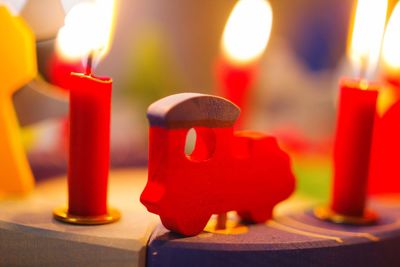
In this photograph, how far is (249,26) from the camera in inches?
51.2

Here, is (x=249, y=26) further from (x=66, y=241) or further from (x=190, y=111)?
(x=66, y=241)

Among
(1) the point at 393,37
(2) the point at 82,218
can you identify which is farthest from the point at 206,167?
(1) the point at 393,37

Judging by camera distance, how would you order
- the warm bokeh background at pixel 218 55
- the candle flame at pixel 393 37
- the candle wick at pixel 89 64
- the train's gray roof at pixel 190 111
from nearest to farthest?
1. the train's gray roof at pixel 190 111
2. the candle wick at pixel 89 64
3. the candle flame at pixel 393 37
4. the warm bokeh background at pixel 218 55

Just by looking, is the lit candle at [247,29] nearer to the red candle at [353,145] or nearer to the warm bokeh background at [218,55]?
the red candle at [353,145]

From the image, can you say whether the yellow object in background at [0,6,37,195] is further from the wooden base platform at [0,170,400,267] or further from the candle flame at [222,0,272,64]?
the candle flame at [222,0,272,64]

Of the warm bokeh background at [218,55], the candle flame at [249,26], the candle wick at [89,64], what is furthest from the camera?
the warm bokeh background at [218,55]

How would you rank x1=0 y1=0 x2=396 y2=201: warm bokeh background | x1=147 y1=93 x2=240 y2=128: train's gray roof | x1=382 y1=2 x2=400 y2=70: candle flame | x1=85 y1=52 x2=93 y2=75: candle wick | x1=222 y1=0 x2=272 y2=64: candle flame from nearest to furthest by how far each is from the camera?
x1=147 y1=93 x2=240 y2=128: train's gray roof, x1=85 y1=52 x2=93 y2=75: candle wick, x1=382 y1=2 x2=400 y2=70: candle flame, x1=222 y1=0 x2=272 y2=64: candle flame, x1=0 y1=0 x2=396 y2=201: warm bokeh background

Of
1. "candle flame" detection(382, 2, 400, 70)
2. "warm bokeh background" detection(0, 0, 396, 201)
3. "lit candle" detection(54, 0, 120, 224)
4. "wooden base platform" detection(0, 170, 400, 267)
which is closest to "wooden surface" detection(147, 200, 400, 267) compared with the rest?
"wooden base platform" detection(0, 170, 400, 267)

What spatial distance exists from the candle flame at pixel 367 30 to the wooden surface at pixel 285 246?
0.94 feet

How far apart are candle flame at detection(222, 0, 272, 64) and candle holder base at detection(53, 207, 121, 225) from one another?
1.75 ft

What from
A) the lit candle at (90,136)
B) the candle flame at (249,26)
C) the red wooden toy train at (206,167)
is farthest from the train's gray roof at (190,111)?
the candle flame at (249,26)

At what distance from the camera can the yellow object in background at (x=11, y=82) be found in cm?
106

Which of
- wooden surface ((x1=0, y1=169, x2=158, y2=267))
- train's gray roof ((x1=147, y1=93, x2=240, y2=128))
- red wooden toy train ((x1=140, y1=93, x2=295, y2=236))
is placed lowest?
wooden surface ((x1=0, y1=169, x2=158, y2=267))

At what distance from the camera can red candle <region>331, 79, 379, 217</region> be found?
3.42ft
